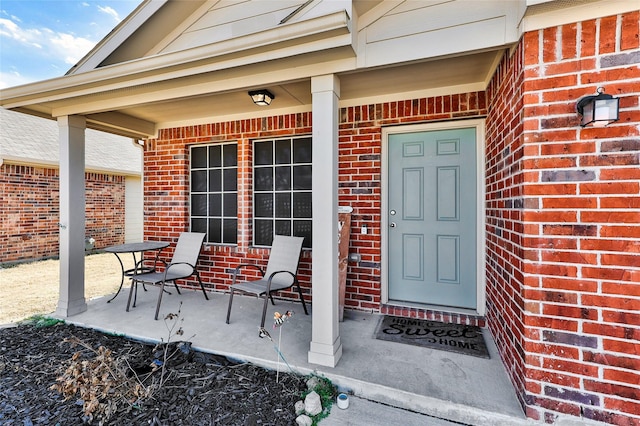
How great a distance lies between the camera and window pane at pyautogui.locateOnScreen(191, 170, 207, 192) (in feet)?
14.7

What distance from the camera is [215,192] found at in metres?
4.41

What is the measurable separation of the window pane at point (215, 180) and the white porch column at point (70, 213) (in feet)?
4.94

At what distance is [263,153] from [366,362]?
9.44ft

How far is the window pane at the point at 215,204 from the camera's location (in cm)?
438

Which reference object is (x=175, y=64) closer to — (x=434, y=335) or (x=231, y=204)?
(x=231, y=204)

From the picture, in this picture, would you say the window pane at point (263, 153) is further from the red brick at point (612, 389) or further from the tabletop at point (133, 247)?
the red brick at point (612, 389)

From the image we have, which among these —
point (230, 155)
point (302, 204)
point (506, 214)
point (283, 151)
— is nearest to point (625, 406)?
point (506, 214)

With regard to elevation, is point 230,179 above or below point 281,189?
above

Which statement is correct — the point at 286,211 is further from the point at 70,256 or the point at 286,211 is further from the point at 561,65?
the point at 561,65

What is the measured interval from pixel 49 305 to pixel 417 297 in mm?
4664

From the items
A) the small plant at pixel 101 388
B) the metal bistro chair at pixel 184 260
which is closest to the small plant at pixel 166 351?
the small plant at pixel 101 388

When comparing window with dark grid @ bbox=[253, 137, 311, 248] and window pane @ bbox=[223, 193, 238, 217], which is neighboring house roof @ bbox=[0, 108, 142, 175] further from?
window with dark grid @ bbox=[253, 137, 311, 248]

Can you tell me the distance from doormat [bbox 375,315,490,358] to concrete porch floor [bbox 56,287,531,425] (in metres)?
0.08

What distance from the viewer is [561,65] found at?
1.76m
